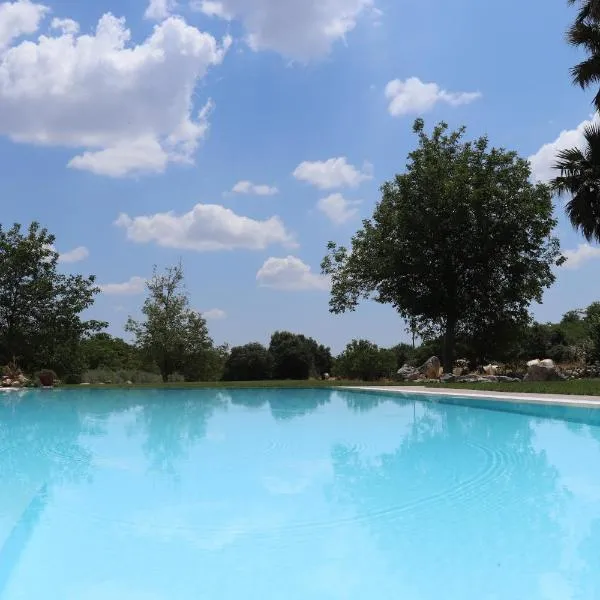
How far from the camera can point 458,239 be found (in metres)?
23.2

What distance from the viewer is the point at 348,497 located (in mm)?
6020

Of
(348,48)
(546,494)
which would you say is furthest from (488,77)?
(546,494)

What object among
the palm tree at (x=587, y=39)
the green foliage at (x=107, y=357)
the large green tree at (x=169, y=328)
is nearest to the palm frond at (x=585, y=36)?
the palm tree at (x=587, y=39)

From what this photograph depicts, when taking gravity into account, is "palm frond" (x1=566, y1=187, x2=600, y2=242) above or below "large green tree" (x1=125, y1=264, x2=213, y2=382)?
above

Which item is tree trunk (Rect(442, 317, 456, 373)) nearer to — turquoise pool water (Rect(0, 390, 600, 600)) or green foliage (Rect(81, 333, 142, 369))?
turquoise pool water (Rect(0, 390, 600, 600))

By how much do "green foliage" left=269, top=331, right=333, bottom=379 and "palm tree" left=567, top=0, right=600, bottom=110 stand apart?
2452 cm

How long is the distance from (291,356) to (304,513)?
3453 centimetres

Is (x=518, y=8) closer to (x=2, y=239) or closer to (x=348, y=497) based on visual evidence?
(x=348, y=497)

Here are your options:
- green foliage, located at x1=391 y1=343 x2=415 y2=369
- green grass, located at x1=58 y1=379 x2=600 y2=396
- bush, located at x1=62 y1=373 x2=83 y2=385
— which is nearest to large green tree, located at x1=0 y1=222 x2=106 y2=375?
bush, located at x1=62 y1=373 x2=83 y2=385

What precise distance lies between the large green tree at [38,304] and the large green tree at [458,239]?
12308 millimetres

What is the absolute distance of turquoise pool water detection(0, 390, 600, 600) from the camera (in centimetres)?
384

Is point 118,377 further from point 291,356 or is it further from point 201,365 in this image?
point 291,356

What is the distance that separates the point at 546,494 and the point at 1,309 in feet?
80.3

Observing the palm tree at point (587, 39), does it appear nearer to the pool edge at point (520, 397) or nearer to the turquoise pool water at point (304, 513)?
the pool edge at point (520, 397)
